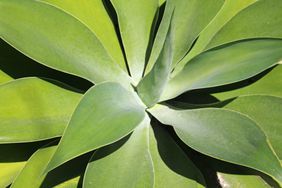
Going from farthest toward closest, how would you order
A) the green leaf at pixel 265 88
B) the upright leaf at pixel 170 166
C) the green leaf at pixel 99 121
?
the green leaf at pixel 265 88, the upright leaf at pixel 170 166, the green leaf at pixel 99 121

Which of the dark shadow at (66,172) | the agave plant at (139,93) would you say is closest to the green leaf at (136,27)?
the agave plant at (139,93)

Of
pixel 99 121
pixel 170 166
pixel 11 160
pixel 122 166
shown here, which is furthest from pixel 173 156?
pixel 11 160

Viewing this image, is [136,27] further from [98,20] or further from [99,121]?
[99,121]

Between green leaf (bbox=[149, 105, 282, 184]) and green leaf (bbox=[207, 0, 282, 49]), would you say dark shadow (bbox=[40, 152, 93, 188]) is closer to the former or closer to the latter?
green leaf (bbox=[149, 105, 282, 184])

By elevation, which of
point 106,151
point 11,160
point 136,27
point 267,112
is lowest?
point 267,112

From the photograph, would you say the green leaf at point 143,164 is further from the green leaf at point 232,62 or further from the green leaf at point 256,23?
the green leaf at point 256,23

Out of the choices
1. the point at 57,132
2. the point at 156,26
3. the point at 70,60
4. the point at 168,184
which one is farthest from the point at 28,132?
the point at 156,26
